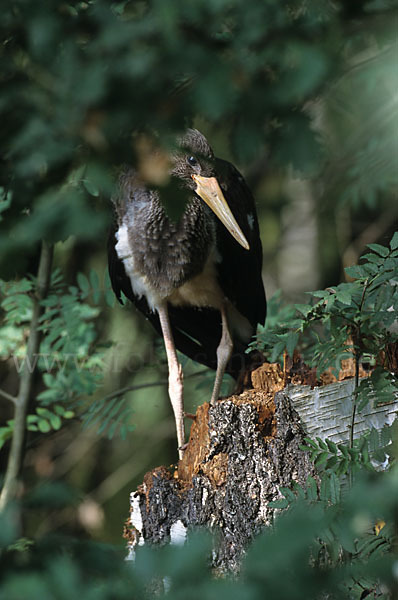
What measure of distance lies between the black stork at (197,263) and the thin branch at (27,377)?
0.37 meters

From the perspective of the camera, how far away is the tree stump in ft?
5.63

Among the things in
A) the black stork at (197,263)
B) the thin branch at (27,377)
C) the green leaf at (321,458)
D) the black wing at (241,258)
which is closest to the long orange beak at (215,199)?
the black stork at (197,263)

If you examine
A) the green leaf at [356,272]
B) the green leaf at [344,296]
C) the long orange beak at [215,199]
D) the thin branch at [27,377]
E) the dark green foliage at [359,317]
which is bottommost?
the thin branch at [27,377]

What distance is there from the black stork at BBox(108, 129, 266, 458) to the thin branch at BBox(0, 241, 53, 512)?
1.21ft

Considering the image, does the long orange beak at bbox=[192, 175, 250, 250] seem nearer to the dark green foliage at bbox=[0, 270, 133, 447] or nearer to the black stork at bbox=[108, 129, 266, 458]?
the black stork at bbox=[108, 129, 266, 458]

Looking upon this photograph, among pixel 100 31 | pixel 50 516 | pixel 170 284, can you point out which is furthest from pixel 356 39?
pixel 50 516

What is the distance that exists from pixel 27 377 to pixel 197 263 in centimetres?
101

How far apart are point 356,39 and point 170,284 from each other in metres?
1.78

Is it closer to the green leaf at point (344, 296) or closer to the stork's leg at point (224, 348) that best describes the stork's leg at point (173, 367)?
the stork's leg at point (224, 348)

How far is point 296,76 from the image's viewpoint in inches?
28.8

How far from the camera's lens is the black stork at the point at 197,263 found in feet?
8.13

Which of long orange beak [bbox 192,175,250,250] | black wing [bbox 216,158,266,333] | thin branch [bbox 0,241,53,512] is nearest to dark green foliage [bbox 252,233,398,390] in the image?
long orange beak [bbox 192,175,250,250]

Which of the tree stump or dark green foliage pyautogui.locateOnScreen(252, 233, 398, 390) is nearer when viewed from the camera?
dark green foliage pyautogui.locateOnScreen(252, 233, 398, 390)

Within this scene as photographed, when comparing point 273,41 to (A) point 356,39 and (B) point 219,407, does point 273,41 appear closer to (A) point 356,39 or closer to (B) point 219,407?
(A) point 356,39
